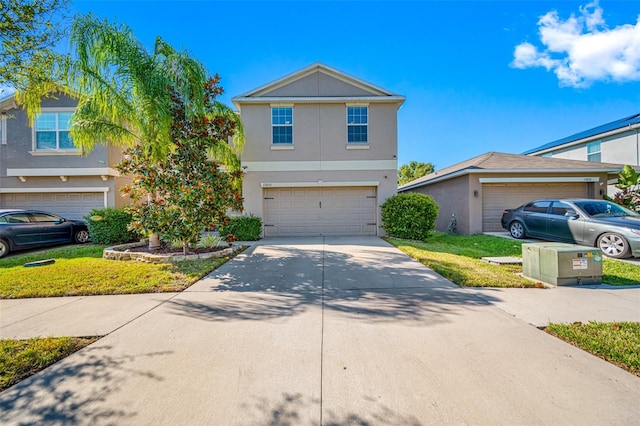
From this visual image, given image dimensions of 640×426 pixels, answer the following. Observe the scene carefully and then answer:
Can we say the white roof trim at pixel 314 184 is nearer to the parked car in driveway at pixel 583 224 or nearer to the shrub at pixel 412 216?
the shrub at pixel 412 216

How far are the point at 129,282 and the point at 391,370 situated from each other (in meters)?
4.97

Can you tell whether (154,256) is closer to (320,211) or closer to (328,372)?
(328,372)

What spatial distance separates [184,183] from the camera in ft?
23.0

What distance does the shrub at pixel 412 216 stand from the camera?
1023 cm

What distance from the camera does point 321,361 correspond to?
2697 millimetres

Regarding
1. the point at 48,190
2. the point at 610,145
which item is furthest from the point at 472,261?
the point at 610,145

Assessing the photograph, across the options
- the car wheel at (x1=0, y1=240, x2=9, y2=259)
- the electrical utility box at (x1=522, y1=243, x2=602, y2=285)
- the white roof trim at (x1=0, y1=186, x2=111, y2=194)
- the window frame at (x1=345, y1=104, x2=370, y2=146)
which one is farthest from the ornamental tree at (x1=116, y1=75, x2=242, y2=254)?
the electrical utility box at (x1=522, y1=243, x2=602, y2=285)

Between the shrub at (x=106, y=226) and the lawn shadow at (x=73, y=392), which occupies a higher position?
the shrub at (x=106, y=226)

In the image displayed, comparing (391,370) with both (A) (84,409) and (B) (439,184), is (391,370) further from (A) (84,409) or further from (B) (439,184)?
(B) (439,184)

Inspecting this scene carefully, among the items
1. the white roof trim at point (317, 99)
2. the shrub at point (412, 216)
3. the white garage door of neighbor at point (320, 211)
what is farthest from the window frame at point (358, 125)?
the shrub at point (412, 216)

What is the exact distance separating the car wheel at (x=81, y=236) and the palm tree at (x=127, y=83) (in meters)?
3.91

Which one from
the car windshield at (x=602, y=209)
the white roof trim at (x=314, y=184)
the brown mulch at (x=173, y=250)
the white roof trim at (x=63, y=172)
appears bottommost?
the brown mulch at (x=173, y=250)

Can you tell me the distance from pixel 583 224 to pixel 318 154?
8675 millimetres

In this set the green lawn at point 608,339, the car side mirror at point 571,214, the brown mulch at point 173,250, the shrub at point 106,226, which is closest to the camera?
the green lawn at point 608,339
